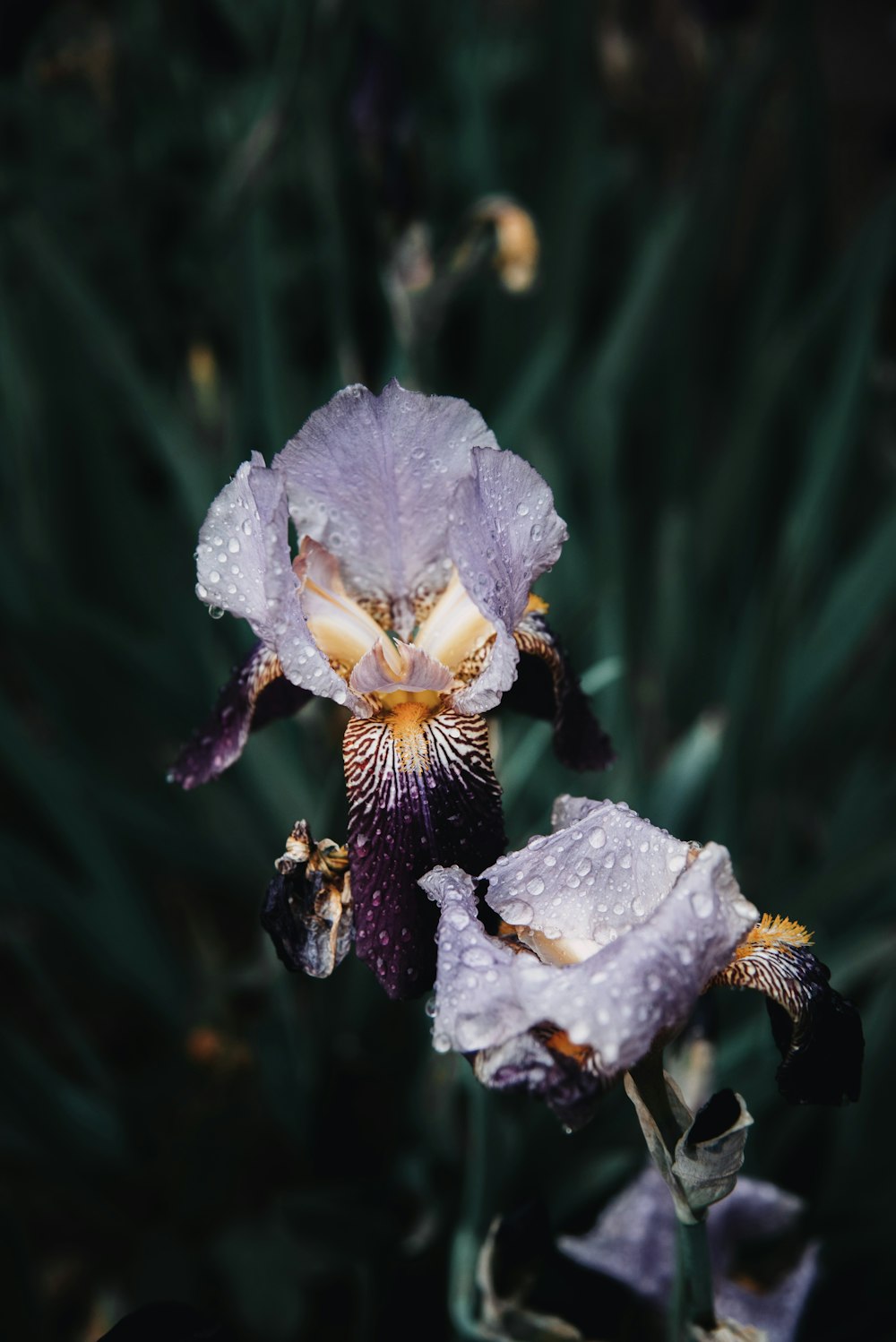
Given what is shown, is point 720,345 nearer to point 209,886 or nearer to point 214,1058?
point 209,886

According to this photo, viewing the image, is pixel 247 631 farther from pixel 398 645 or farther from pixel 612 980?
pixel 612 980

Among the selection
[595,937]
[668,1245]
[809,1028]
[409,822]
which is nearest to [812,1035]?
[809,1028]

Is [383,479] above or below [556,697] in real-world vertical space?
above

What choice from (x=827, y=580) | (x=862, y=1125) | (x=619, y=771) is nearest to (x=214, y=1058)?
(x=619, y=771)

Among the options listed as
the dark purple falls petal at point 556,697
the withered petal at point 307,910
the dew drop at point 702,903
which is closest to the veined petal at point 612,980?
the dew drop at point 702,903

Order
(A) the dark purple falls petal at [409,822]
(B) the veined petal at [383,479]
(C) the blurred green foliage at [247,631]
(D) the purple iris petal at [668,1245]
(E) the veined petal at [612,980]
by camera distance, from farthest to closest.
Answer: (C) the blurred green foliage at [247,631] → (D) the purple iris petal at [668,1245] → (B) the veined petal at [383,479] → (A) the dark purple falls petal at [409,822] → (E) the veined petal at [612,980]

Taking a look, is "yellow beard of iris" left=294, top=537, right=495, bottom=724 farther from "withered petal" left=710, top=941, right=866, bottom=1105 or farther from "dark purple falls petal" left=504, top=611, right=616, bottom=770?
"withered petal" left=710, top=941, right=866, bottom=1105

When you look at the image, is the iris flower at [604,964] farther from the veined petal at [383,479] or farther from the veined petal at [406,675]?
the veined petal at [383,479]
